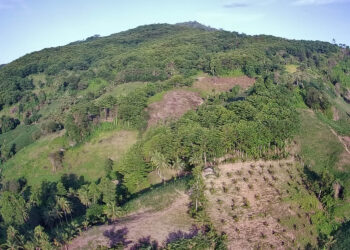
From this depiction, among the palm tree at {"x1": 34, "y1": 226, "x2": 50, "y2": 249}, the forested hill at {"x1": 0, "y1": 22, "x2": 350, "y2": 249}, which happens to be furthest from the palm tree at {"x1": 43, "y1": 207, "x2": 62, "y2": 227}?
the palm tree at {"x1": 34, "y1": 226, "x2": 50, "y2": 249}

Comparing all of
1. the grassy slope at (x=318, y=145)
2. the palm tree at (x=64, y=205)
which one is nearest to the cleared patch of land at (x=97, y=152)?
the palm tree at (x=64, y=205)

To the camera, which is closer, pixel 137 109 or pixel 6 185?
pixel 6 185

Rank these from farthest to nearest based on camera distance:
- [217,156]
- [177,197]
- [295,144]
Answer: [295,144] → [217,156] → [177,197]

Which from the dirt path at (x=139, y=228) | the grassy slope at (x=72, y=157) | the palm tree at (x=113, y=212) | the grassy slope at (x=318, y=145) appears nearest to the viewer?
the dirt path at (x=139, y=228)

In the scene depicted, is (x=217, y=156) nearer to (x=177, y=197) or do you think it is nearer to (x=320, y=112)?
(x=177, y=197)

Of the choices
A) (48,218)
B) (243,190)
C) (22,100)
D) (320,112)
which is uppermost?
(22,100)

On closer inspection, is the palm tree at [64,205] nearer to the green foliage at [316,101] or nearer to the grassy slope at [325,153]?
the grassy slope at [325,153]

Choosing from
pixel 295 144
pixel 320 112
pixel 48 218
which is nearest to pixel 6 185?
pixel 48 218
